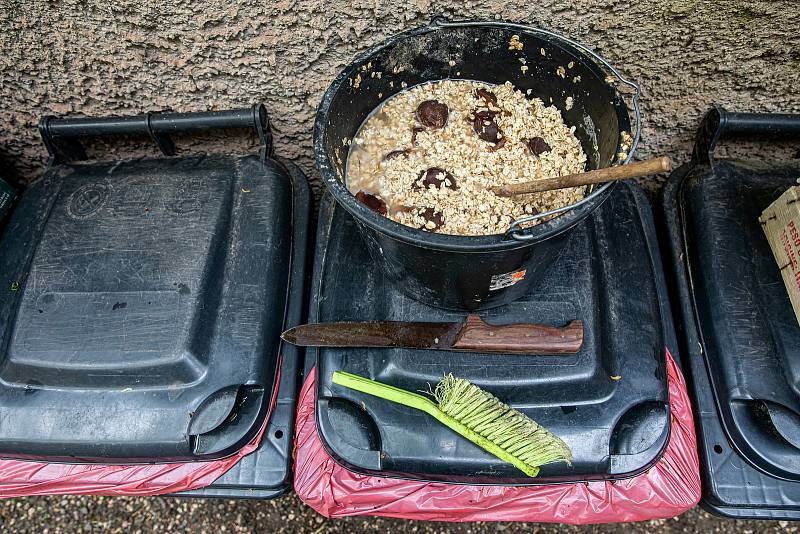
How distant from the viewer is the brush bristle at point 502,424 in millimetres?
1346

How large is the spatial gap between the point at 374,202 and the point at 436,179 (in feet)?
0.58

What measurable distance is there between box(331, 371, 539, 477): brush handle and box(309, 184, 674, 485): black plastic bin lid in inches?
1.0

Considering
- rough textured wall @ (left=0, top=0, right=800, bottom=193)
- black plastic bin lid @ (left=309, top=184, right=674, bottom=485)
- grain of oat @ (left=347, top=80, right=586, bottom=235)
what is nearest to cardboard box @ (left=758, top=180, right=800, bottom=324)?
black plastic bin lid @ (left=309, top=184, right=674, bottom=485)

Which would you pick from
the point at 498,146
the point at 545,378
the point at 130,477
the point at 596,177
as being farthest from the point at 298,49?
the point at 130,477

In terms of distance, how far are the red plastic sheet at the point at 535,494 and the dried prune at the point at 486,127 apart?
800 mm

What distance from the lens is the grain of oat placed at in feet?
4.57

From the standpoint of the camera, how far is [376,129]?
1.56 meters

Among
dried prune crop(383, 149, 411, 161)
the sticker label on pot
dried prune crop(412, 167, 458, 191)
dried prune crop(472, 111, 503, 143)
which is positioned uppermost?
dried prune crop(472, 111, 503, 143)

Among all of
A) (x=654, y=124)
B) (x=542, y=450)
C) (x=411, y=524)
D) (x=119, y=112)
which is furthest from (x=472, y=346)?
(x=119, y=112)

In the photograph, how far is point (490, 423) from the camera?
1.37 meters

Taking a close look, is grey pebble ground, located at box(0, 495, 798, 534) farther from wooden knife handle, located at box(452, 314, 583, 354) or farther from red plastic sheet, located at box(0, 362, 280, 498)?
wooden knife handle, located at box(452, 314, 583, 354)

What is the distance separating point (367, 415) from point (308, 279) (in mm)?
497

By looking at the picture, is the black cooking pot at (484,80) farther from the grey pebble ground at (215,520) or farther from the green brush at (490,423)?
the grey pebble ground at (215,520)

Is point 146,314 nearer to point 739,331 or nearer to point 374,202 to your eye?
point 374,202
